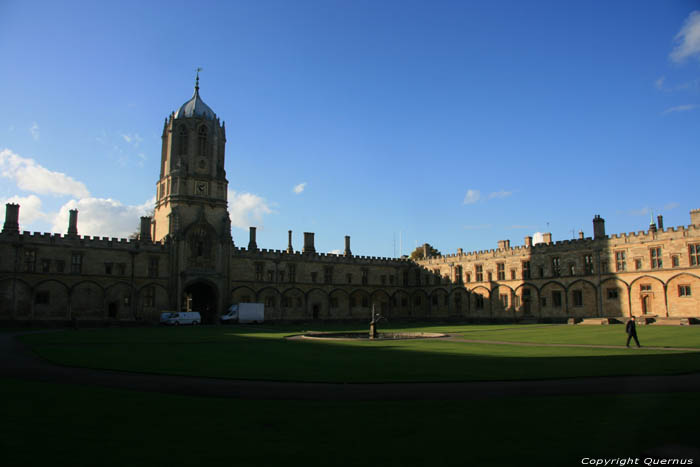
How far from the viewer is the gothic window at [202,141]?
58.4 metres

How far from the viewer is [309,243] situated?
6406cm

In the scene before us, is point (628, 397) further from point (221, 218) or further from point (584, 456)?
point (221, 218)

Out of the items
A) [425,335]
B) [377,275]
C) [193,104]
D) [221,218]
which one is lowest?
[425,335]

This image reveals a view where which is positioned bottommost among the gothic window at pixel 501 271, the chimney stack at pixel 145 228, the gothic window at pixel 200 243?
the gothic window at pixel 501 271

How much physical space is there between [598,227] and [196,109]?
45296 mm

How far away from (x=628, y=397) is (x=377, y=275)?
5882 cm

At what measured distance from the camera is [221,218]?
189ft

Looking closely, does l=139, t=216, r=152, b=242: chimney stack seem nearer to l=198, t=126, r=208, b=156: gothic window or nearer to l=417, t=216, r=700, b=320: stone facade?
l=198, t=126, r=208, b=156: gothic window

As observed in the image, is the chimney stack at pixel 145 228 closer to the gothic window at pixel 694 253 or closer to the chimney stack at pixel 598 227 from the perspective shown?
the chimney stack at pixel 598 227

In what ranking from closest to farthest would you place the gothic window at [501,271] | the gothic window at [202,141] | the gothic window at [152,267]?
the gothic window at [152,267], the gothic window at [202,141], the gothic window at [501,271]

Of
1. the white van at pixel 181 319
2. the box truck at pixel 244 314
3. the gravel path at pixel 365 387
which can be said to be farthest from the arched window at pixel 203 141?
the gravel path at pixel 365 387

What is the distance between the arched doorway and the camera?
54406 millimetres

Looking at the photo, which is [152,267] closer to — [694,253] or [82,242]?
[82,242]

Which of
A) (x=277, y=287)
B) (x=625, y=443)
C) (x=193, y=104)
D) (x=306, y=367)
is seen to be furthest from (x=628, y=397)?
(x=193, y=104)
